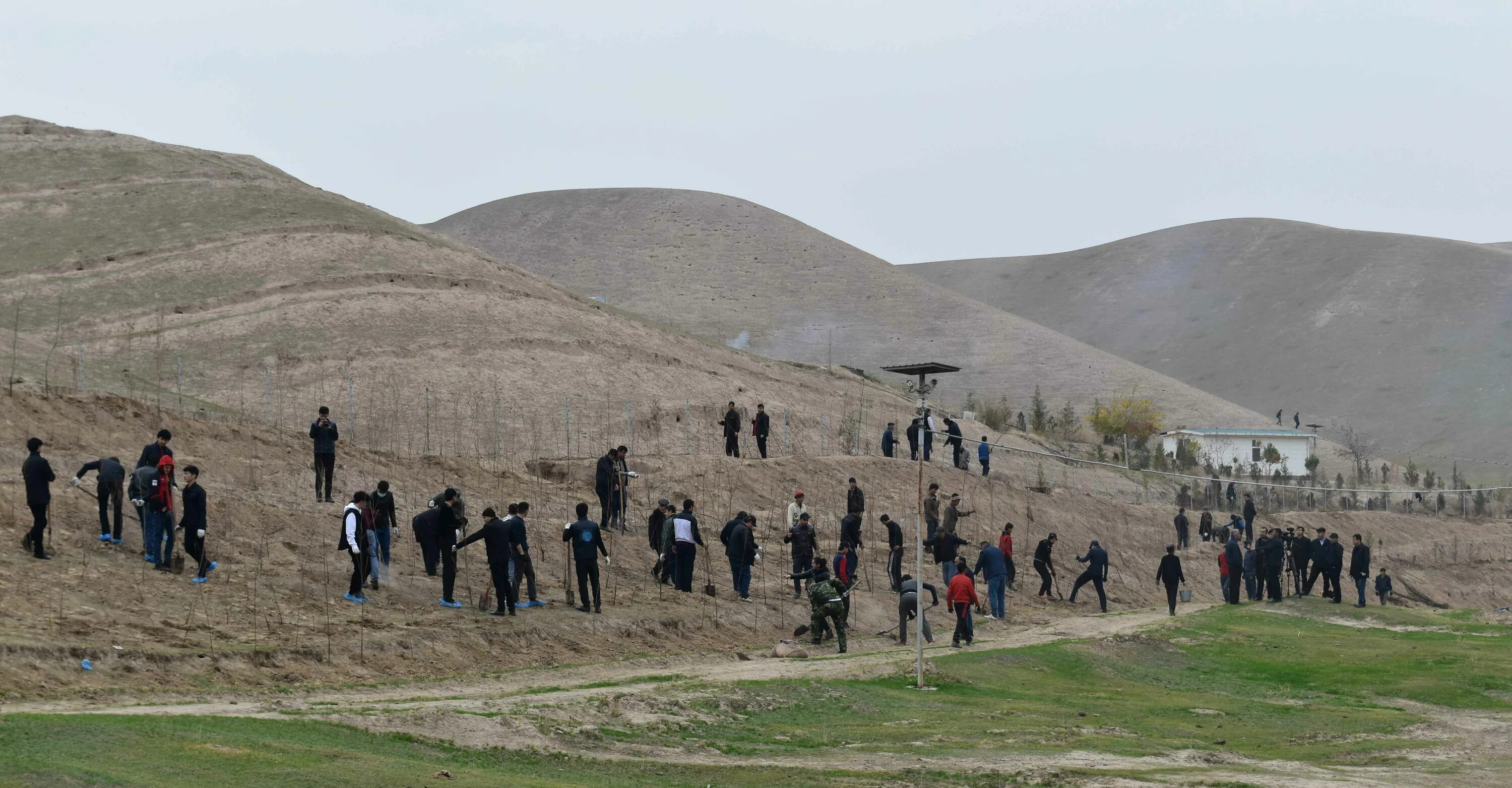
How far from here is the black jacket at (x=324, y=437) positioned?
2712cm

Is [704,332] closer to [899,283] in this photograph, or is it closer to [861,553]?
[899,283]

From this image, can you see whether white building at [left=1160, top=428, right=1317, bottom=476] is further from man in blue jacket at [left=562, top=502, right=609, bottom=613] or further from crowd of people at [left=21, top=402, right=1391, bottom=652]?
man in blue jacket at [left=562, top=502, right=609, bottom=613]

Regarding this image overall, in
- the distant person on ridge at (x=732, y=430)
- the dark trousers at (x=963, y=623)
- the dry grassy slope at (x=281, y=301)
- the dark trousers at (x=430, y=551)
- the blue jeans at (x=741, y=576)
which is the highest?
the dry grassy slope at (x=281, y=301)

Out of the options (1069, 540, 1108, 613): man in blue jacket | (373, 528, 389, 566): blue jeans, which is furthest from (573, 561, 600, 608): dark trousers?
(1069, 540, 1108, 613): man in blue jacket

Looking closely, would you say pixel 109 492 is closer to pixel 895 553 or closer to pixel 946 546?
pixel 895 553

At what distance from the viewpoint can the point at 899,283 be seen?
4461 inches

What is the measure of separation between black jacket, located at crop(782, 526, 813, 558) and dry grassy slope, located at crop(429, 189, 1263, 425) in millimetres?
62911

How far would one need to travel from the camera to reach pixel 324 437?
89.5 ft

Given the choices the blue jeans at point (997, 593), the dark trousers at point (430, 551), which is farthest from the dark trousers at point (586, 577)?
the blue jeans at point (997, 593)

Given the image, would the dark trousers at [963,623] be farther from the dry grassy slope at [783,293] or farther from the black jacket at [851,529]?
the dry grassy slope at [783,293]

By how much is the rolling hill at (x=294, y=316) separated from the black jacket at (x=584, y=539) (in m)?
18.2

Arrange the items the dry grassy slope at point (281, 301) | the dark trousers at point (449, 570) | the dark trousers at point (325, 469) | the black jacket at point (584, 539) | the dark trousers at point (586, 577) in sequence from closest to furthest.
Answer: the dark trousers at point (449, 570) → the black jacket at point (584, 539) → the dark trousers at point (586, 577) → the dark trousers at point (325, 469) → the dry grassy slope at point (281, 301)

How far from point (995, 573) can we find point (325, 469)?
496 inches

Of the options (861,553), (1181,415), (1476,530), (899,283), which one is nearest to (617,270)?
(899,283)
